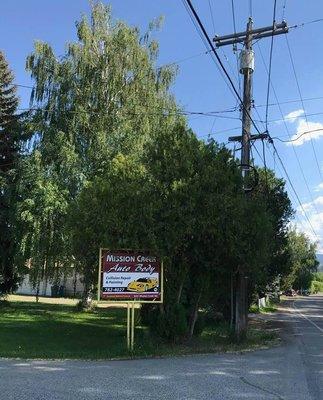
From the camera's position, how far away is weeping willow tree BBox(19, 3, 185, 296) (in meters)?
26.1

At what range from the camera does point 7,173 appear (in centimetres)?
2892

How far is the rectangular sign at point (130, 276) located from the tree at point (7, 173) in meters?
14.8

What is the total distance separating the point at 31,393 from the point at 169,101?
25309 millimetres

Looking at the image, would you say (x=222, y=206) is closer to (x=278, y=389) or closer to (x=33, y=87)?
(x=278, y=389)

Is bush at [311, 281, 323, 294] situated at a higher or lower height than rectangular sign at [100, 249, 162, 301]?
higher

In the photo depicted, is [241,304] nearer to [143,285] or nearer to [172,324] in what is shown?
[172,324]

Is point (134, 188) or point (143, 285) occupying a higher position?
point (134, 188)

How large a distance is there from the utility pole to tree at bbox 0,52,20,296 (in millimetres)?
14358

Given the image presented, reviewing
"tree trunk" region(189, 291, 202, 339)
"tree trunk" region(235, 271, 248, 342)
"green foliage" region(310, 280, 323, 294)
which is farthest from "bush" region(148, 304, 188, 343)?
"green foliage" region(310, 280, 323, 294)

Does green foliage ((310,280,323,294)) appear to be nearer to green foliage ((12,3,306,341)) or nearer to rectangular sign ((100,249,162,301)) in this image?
green foliage ((12,3,306,341))

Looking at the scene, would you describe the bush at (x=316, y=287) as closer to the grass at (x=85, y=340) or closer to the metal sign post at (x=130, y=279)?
the grass at (x=85, y=340)

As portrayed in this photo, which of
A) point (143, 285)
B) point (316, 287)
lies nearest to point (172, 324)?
point (143, 285)

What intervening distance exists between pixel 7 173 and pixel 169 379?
21.8 m

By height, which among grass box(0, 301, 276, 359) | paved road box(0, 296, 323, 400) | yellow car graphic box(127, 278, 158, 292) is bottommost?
paved road box(0, 296, 323, 400)
